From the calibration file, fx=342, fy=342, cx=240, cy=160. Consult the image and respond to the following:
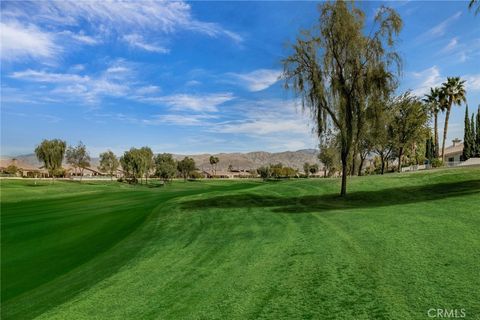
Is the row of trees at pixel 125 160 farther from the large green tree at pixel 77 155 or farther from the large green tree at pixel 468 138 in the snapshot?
the large green tree at pixel 468 138

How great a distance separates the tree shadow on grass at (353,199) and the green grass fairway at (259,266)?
18.1 inches

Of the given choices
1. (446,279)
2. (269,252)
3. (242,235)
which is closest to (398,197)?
(242,235)

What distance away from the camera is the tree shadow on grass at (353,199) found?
59.5 feet

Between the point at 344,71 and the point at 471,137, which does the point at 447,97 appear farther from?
Result: the point at 344,71

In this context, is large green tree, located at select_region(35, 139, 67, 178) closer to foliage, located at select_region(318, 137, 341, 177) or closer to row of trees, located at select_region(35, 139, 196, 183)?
row of trees, located at select_region(35, 139, 196, 183)

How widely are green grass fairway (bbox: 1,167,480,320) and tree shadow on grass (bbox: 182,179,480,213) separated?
1.51 ft

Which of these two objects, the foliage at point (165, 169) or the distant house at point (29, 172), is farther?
the distant house at point (29, 172)

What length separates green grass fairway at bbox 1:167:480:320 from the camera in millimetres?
6125

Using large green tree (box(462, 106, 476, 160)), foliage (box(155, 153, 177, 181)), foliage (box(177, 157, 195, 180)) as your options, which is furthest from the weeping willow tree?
foliage (box(177, 157, 195, 180))

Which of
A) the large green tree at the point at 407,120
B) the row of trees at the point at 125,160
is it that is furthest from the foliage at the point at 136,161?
the large green tree at the point at 407,120

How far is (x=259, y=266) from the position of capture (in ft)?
28.0

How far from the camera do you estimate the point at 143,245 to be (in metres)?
13.0

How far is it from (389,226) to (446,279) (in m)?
5.00

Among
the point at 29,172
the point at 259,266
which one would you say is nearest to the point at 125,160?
the point at 29,172
